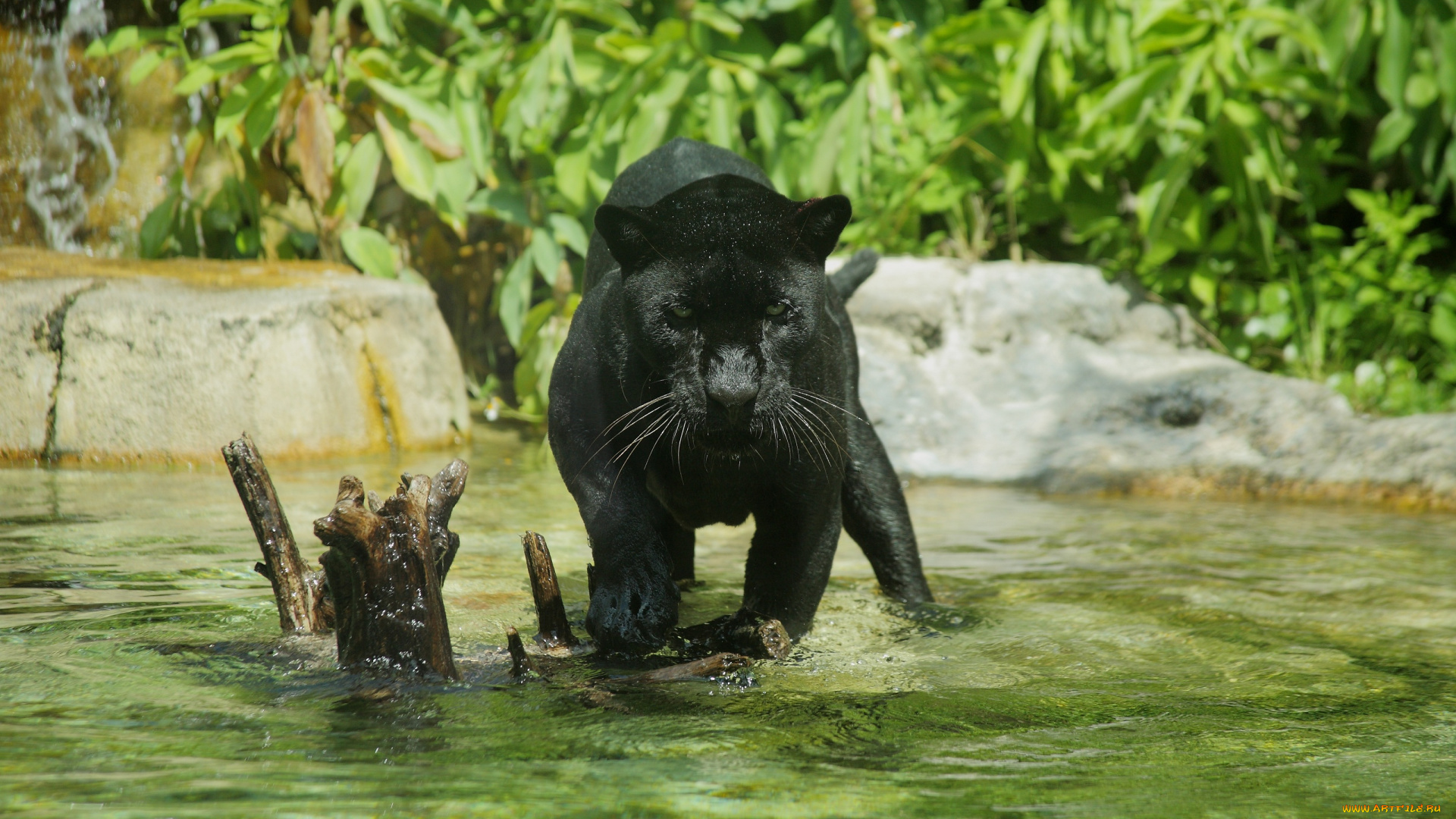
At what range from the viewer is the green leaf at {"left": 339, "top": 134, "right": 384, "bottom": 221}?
6434 millimetres

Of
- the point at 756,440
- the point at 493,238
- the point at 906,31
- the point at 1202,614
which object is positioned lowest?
the point at 1202,614

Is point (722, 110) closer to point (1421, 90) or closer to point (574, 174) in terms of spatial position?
point (574, 174)

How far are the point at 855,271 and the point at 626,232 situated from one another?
157 centimetres

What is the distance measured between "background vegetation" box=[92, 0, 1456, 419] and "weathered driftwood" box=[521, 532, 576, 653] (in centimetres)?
396

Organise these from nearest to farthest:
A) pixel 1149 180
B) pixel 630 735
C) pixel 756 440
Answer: pixel 630 735, pixel 756 440, pixel 1149 180

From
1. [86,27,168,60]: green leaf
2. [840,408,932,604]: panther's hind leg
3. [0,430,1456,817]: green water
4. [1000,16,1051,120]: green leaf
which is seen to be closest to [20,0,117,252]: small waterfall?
[86,27,168,60]: green leaf

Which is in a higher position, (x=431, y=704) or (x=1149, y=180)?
(x=1149, y=180)

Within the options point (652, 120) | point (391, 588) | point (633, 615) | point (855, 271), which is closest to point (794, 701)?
point (633, 615)

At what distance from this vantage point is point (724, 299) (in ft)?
8.07

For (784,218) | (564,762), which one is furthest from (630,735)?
(784,218)

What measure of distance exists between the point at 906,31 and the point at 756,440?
4.57 metres

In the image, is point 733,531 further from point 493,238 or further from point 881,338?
point 493,238

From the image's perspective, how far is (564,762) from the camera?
1.86m

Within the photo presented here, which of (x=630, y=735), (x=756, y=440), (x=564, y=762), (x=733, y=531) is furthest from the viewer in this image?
(x=733, y=531)
